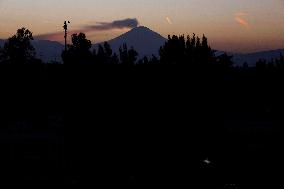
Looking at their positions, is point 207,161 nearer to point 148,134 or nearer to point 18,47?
point 148,134

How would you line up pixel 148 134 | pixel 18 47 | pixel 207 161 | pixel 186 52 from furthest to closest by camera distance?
1. pixel 18 47
2. pixel 186 52
3. pixel 207 161
4. pixel 148 134

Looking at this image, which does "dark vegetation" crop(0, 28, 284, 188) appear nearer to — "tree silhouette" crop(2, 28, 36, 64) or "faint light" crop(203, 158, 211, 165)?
"faint light" crop(203, 158, 211, 165)

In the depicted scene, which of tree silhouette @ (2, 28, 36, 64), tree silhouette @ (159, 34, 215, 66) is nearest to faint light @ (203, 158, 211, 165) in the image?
tree silhouette @ (159, 34, 215, 66)

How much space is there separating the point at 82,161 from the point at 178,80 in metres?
5.42

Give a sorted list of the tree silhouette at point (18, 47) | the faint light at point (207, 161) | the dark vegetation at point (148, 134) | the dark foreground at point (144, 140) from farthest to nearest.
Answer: the tree silhouette at point (18, 47)
the faint light at point (207, 161)
the dark vegetation at point (148, 134)
the dark foreground at point (144, 140)

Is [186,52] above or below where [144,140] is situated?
above

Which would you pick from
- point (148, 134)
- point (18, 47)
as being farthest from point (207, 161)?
point (18, 47)

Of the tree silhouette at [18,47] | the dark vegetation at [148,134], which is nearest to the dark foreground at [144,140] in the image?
the dark vegetation at [148,134]

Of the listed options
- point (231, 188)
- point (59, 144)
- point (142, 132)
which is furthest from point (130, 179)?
point (59, 144)

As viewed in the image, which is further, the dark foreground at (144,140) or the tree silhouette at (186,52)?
the tree silhouette at (186,52)

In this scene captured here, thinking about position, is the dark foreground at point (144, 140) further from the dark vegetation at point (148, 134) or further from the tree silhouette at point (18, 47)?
the tree silhouette at point (18, 47)

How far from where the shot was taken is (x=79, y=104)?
19688 millimetres

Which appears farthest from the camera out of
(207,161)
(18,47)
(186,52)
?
(18,47)

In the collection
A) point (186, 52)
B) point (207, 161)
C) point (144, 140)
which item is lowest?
point (207, 161)
